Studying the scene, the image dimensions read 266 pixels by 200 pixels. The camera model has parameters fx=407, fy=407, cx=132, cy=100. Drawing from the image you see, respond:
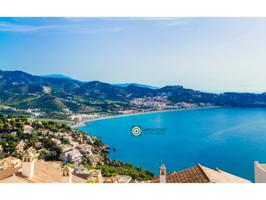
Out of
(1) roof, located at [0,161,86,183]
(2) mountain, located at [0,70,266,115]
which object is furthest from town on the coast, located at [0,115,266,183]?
(1) roof, located at [0,161,86,183]

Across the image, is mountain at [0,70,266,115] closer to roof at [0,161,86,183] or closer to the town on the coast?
the town on the coast

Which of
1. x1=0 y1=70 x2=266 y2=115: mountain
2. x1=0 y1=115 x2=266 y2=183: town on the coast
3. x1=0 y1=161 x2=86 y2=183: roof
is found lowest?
x1=0 y1=115 x2=266 y2=183: town on the coast

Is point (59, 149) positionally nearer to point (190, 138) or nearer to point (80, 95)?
point (80, 95)

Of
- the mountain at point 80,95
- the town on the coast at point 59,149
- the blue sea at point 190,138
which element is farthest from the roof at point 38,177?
the blue sea at point 190,138

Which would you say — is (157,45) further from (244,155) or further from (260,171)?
(244,155)

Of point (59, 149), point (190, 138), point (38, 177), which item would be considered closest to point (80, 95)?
point (59, 149)
